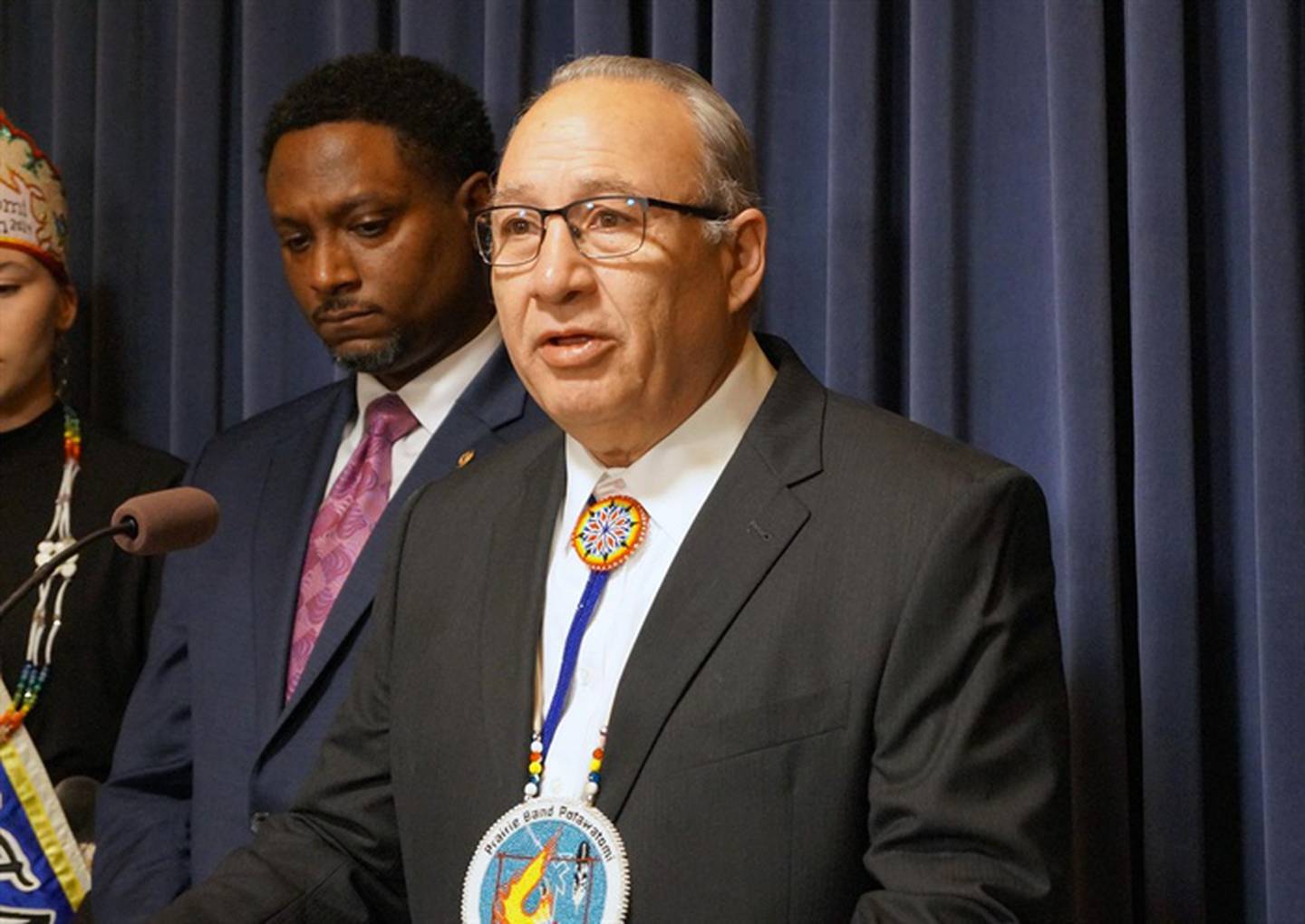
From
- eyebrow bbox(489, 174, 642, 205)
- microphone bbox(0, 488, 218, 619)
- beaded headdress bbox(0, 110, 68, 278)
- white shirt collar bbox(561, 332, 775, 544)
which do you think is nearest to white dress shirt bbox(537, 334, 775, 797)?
white shirt collar bbox(561, 332, 775, 544)

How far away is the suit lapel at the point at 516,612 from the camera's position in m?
1.75

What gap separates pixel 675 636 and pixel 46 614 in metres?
1.23

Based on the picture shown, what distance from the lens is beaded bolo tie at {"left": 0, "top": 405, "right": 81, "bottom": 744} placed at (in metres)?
2.49

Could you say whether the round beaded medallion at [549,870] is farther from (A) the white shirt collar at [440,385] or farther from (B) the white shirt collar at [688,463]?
(A) the white shirt collar at [440,385]

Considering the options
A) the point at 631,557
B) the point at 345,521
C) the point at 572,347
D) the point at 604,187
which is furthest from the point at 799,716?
the point at 345,521

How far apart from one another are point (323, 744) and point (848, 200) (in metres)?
0.97

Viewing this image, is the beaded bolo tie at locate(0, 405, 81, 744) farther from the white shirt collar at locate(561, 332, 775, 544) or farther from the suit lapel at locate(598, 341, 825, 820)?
the suit lapel at locate(598, 341, 825, 820)

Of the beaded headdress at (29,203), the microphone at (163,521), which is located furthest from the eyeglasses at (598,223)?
the beaded headdress at (29,203)

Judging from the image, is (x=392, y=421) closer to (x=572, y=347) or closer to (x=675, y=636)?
(x=572, y=347)

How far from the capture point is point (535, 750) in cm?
175

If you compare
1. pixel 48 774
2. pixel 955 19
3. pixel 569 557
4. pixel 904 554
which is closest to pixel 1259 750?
pixel 904 554

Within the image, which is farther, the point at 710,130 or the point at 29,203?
the point at 29,203

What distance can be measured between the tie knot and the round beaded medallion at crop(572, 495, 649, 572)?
2.02ft

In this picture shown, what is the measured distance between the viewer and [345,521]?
236cm
